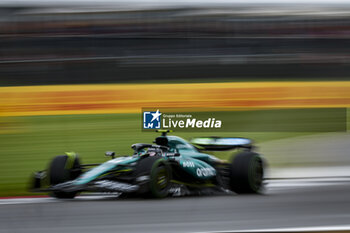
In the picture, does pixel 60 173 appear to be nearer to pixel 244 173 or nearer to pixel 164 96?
pixel 244 173

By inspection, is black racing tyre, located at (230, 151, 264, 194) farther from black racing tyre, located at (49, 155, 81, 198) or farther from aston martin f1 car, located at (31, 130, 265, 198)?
black racing tyre, located at (49, 155, 81, 198)

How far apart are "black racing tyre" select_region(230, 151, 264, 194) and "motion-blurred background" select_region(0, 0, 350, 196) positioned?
4.48 metres

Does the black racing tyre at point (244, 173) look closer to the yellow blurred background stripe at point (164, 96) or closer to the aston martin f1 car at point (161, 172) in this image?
the aston martin f1 car at point (161, 172)

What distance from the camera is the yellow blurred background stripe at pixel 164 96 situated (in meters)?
11.3

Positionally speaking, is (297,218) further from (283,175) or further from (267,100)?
(267,100)

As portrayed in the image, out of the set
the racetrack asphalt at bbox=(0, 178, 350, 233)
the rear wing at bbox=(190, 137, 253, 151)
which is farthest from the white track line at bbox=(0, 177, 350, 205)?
the rear wing at bbox=(190, 137, 253, 151)

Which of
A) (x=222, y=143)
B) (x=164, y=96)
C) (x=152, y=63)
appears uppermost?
(x=152, y=63)

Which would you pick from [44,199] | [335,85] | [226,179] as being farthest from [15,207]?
[335,85]

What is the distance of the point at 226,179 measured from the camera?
6.10 m

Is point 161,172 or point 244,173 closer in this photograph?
point 161,172

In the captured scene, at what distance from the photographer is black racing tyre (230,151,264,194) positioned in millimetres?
5918

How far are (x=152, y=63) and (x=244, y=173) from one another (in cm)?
624

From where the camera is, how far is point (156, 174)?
522 centimetres

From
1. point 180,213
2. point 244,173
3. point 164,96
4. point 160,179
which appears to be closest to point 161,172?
point 160,179
